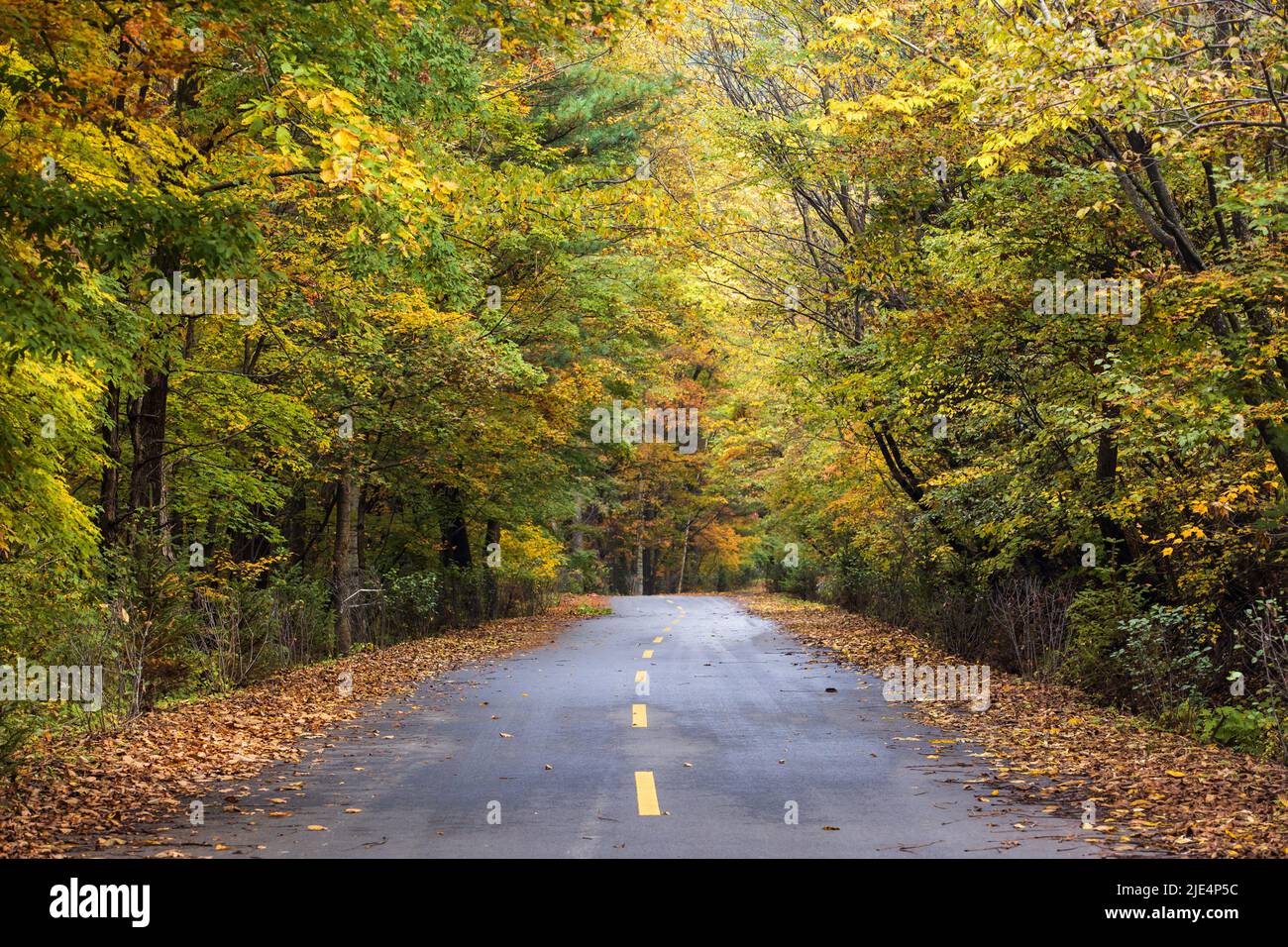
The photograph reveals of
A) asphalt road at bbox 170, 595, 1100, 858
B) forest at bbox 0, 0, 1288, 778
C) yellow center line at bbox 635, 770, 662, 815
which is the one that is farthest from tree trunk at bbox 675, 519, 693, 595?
yellow center line at bbox 635, 770, 662, 815

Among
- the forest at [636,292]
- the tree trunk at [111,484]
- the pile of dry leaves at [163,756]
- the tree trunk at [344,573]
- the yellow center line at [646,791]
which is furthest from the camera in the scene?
the tree trunk at [344,573]

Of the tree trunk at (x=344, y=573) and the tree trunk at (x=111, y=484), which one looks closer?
the tree trunk at (x=111, y=484)

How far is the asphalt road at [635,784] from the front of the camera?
23.6 ft

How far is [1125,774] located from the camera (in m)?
9.30

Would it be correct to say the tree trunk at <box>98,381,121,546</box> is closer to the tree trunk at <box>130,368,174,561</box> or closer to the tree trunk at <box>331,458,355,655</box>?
the tree trunk at <box>130,368,174,561</box>

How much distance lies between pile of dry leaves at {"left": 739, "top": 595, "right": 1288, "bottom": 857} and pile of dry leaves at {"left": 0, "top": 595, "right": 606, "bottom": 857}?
21.7 feet

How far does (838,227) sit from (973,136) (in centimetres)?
490

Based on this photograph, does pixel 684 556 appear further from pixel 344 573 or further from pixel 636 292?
pixel 344 573

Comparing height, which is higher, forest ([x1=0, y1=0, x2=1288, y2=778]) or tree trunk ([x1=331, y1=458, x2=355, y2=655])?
forest ([x1=0, y1=0, x2=1288, y2=778])

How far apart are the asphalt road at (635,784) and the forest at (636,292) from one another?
2.70 m

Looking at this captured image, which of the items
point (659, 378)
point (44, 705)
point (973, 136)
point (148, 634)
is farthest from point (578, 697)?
point (659, 378)

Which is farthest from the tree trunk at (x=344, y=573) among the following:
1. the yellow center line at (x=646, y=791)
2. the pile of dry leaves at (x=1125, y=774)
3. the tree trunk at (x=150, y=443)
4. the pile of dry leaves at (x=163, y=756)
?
the yellow center line at (x=646, y=791)

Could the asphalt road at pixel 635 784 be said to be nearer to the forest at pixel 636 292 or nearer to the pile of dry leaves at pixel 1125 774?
the pile of dry leaves at pixel 1125 774

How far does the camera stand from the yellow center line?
811 cm
